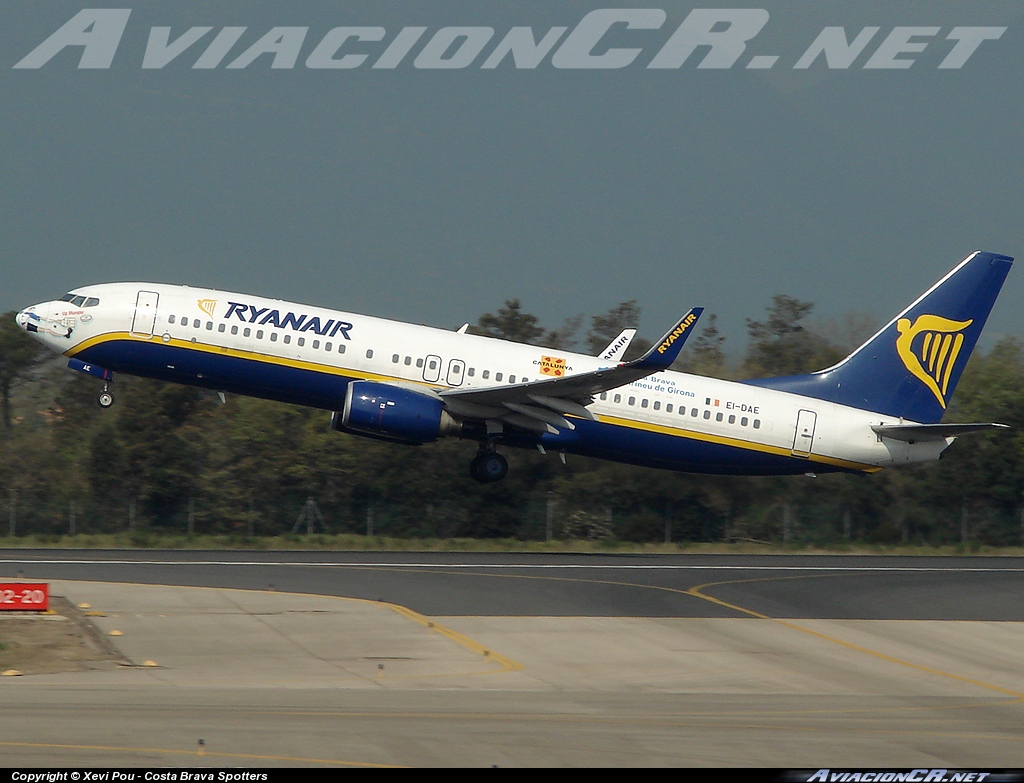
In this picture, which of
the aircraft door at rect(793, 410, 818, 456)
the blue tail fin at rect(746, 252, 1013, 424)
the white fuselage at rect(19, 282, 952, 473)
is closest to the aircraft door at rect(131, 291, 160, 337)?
the white fuselage at rect(19, 282, 952, 473)

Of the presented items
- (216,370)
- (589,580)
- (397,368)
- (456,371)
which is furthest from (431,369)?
(589,580)

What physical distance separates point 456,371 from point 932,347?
15477 millimetres

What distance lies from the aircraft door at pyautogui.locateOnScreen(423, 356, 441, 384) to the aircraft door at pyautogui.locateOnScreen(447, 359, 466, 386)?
1.15 ft

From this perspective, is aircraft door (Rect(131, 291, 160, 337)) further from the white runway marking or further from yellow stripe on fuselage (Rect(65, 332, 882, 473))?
the white runway marking

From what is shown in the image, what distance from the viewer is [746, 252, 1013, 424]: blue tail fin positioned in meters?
38.7

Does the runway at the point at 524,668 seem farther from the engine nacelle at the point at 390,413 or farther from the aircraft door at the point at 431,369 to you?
the aircraft door at the point at 431,369

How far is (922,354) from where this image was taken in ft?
128

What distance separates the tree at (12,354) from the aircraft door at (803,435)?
38357mm

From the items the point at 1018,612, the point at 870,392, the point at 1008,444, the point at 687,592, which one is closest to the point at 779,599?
the point at 687,592

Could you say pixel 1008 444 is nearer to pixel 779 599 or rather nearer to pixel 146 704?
pixel 779 599

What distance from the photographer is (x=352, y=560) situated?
31859 mm

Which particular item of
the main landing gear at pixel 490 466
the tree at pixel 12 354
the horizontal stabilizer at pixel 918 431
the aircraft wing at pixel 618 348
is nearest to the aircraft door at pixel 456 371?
the main landing gear at pixel 490 466

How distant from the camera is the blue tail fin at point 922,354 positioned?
38656mm

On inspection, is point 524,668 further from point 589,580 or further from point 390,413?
point 390,413
